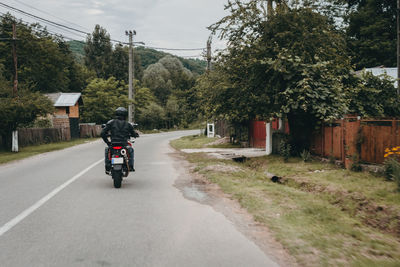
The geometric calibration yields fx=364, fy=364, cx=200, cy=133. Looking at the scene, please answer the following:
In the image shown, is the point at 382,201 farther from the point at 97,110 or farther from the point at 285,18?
the point at 97,110

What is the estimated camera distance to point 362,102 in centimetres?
1425

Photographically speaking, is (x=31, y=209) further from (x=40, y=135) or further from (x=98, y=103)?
(x=98, y=103)

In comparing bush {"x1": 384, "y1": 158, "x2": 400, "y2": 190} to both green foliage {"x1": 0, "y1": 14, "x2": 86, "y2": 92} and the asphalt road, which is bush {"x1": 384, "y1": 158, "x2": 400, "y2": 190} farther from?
green foliage {"x1": 0, "y1": 14, "x2": 86, "y2": 92}

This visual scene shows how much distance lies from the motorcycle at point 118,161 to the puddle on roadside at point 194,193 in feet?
5.17

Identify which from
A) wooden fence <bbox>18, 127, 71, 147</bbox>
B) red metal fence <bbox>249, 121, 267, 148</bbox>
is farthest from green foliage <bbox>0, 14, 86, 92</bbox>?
red metal fence <bbox>249, 121, 267, 148</bbox>

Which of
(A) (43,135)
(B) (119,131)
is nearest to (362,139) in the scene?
(B) (119,131)

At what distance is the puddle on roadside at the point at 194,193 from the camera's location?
7852 mm

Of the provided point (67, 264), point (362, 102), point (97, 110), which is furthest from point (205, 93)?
point (97, 110)

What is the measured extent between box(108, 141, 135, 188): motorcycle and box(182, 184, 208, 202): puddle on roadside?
1.57m

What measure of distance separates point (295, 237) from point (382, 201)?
387 centimetres

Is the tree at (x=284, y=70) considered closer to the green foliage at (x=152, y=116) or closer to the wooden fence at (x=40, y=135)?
the wooden fence at (x=40, y=135)

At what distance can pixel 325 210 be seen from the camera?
6.81 m

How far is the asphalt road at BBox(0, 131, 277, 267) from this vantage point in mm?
4184

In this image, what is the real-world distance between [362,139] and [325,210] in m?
4.86
